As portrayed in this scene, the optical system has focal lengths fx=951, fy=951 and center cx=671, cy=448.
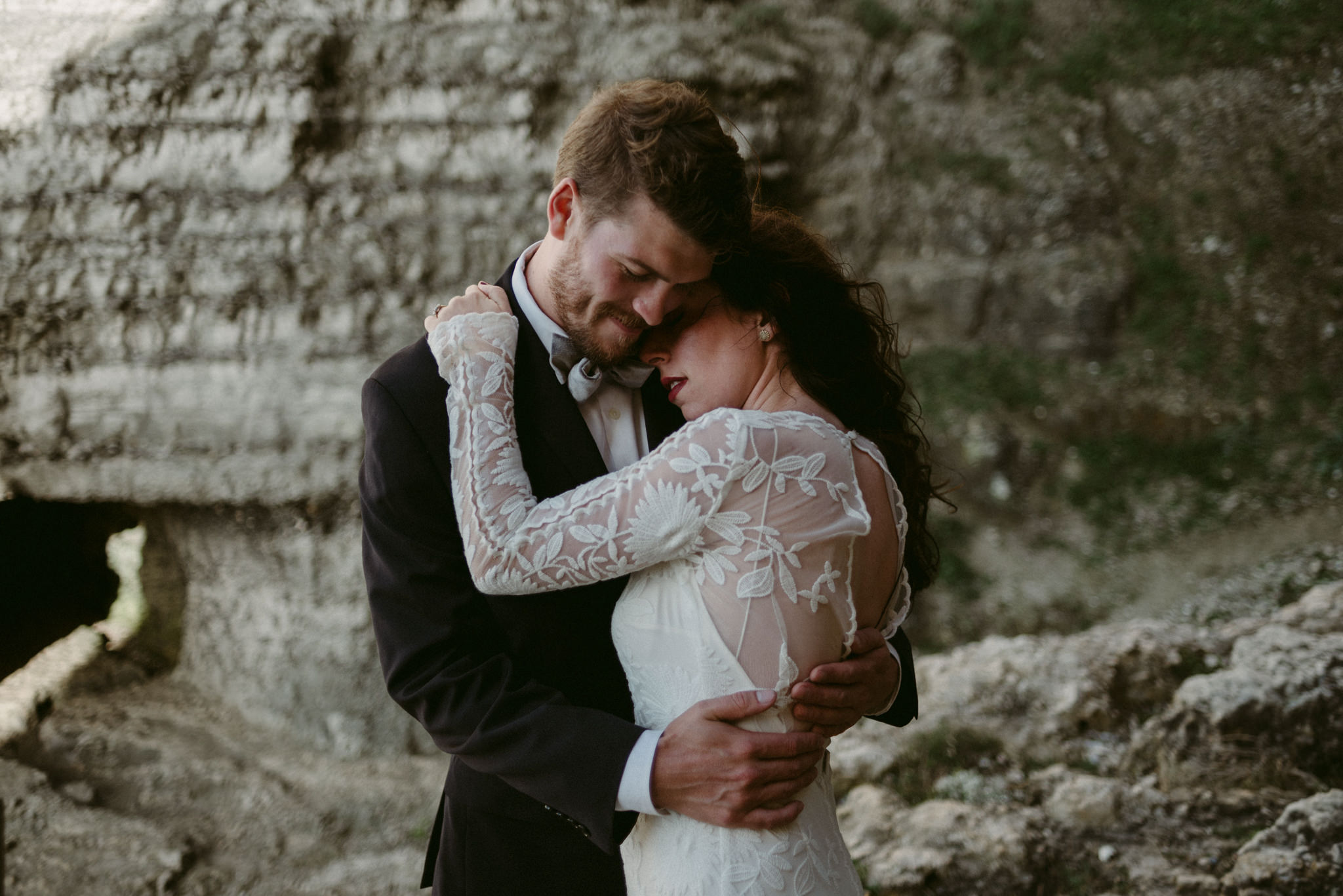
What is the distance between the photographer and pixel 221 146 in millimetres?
4637

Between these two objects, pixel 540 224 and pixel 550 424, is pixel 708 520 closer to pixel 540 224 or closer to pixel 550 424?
pixel 550 424

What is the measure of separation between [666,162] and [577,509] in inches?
25.1

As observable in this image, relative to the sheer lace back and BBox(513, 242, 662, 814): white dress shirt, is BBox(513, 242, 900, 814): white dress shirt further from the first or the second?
the sheer lace back

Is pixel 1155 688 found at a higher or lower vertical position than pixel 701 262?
lower

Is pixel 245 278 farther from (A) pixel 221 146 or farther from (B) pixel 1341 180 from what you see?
(B) pixel 1341 180

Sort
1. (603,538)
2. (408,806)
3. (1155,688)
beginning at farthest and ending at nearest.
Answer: (408,806)
(1155,688)
(603,538)

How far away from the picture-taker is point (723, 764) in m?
1.59

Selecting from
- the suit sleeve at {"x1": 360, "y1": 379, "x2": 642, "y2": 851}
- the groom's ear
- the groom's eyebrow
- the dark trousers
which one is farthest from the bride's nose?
the dark trousers

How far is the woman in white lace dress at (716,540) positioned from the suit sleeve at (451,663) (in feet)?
0.33

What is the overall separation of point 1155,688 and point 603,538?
3.46 m

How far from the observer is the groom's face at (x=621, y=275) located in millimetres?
1742

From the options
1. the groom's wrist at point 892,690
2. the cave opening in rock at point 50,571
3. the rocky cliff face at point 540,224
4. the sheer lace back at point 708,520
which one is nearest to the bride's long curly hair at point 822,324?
the sheer lace back at point 708,520

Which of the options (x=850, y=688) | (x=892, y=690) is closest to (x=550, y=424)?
(x=850, y=688)

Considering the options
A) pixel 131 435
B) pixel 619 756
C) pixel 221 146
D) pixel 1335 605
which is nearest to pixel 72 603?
pixel 131 435
